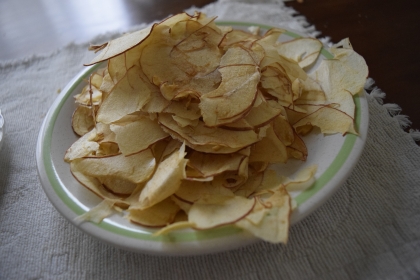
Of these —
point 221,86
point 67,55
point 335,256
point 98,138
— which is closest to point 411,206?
point 335,256

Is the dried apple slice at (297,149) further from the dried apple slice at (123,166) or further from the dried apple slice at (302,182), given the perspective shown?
the dried apple slice at (123,166)

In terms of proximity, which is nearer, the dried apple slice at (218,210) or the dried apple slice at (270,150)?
the dried apple slice at (218,210)

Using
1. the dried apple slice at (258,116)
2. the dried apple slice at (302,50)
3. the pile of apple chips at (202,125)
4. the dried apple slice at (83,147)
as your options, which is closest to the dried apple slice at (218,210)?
the pile of apple chips at (202,125)

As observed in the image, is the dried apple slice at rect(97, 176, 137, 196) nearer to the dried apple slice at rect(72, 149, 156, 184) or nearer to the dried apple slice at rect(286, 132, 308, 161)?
the dried apple slice at rect(72, 149, 156, 184)

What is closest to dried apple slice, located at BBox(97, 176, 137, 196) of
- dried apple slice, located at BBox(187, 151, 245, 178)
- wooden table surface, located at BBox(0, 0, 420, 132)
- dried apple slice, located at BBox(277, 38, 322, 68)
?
dried apple slice, located at BBox(187, 151, 245, 178)

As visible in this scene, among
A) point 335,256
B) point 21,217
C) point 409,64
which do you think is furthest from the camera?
point 409,64

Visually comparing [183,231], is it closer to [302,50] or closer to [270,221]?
[270,221]

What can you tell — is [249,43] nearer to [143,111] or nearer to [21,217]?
[143,111]
